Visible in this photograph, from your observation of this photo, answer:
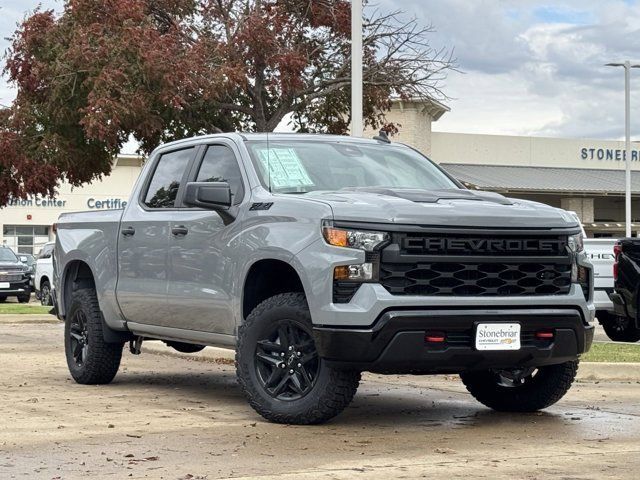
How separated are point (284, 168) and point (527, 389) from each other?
93.6 inches

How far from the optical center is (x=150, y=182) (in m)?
11.0

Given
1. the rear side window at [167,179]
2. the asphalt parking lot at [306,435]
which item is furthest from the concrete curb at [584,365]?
the rear side window at [167,179]

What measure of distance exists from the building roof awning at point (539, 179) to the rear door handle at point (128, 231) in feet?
113

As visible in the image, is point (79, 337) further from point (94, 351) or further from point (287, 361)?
point (287, 361)

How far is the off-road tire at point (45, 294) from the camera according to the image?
33147 millimetres

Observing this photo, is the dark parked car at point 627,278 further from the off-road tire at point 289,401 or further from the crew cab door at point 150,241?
the off-road tire at point 289,401

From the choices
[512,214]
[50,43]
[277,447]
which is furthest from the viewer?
[50,43]

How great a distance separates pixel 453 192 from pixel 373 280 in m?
1.49

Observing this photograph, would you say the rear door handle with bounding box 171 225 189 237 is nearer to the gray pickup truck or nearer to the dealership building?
the gray pickup truck

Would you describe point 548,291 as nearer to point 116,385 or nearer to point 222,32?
point 116,385

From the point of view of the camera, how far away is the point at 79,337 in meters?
11.6

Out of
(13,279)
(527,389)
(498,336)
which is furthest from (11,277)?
(498,336)

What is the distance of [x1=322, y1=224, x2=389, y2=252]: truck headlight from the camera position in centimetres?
820

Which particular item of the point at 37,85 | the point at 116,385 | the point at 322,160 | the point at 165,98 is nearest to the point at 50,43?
the point at 37,85
